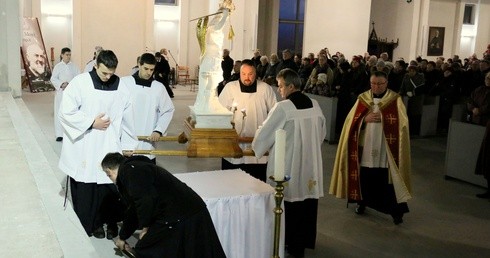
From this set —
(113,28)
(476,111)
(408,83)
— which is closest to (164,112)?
(476,111)

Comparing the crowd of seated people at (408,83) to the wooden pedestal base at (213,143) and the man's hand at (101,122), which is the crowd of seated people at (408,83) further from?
the man's hand at (101,122)

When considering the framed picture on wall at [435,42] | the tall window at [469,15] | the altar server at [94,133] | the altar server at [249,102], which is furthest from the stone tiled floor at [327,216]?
the tall window at [469,15]

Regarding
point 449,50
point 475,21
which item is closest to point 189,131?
point 449,50

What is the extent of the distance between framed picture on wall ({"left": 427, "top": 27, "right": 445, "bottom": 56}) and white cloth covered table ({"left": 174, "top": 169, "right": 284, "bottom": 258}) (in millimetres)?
22981

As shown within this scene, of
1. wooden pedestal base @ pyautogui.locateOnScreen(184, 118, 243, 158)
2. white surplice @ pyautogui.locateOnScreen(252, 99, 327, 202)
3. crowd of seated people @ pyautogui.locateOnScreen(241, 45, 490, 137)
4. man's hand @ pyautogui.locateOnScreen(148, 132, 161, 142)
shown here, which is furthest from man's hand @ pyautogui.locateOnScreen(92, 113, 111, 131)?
crowd of seated people @ pyautogui.locateOnScreen(241, 45, 490, 137)

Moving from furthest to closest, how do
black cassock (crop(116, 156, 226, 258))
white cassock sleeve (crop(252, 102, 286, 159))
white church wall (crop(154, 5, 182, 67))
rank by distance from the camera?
white church wall (crop(154, 5, 182, 67)) → white cassock sleeve (crop(252, 102, 286, 159)) → black cassock (crop(116, 156, 226, 258))

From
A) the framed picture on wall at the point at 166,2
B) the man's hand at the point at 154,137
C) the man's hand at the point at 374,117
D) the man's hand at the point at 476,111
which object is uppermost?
the framed picture on wall at the point at 166,2

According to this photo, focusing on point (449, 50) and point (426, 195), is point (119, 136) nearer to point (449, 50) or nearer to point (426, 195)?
point (426, 195)

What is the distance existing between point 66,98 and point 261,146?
1.71 metres

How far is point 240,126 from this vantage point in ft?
21.8

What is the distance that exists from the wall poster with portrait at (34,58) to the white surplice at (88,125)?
519 inches

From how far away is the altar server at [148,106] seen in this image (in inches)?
226

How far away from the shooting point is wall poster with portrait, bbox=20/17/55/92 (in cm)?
1733

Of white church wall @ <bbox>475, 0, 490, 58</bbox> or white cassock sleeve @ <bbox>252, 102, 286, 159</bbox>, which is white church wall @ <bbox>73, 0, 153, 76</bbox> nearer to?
white cassock sleeve @ <bbox>252, 102, 286, 159</bbox>
